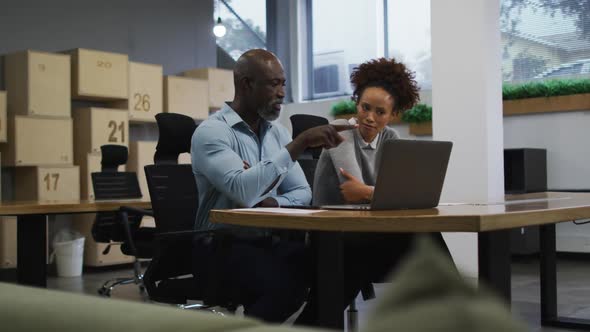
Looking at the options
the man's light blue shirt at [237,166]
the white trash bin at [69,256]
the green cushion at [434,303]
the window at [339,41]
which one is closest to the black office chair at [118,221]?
the white trash bin at [69,256]

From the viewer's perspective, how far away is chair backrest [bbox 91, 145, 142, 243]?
4.81 meters

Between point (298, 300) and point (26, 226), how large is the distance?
1725 millimetres

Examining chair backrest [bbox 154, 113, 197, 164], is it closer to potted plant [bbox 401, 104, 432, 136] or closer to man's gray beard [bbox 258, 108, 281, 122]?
man's gray beard [bbox 258, 108, 281, 122]

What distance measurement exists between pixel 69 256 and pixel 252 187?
422cm

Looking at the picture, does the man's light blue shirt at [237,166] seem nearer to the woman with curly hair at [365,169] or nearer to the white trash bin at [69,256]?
the woman with curly hair at [365,169]

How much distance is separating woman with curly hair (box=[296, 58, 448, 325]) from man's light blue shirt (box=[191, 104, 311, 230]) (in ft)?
0.53

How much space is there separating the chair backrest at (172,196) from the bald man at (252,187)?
0.78 ft

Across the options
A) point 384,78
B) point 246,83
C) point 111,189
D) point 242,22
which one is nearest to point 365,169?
point 384,78

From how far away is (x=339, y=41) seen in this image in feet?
27.2

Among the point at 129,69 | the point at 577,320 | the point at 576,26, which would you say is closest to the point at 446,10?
the point at 576,26

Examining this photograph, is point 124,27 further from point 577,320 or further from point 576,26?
point 577,320

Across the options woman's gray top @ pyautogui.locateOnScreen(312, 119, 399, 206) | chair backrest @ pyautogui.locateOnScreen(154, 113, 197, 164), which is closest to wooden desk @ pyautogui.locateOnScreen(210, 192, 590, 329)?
woman's gray top @ pyautogui.locateOnScreen(312, 119, 399, 206)

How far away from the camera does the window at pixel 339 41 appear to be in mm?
7969

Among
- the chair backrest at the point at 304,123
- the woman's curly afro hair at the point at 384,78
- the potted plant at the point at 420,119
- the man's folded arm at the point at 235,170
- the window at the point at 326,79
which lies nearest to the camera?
the man's folded arm at the point at 235,170
